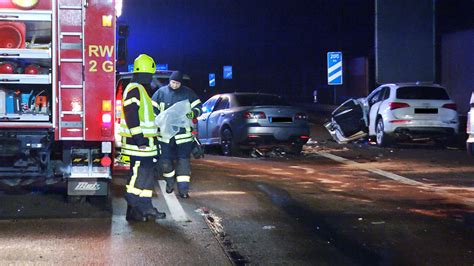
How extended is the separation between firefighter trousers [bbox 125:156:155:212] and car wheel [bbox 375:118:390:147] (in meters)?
9.71

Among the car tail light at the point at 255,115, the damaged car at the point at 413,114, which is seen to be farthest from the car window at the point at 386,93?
the car tail light at the point at 255,115

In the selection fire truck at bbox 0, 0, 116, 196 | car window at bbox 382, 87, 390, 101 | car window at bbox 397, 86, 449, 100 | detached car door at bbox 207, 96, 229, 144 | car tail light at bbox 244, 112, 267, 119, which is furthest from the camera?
car window at bbox 382, 87, 390, 101

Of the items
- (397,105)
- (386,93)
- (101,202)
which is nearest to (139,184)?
(101,202)

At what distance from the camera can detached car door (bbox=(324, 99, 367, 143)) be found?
1786cm

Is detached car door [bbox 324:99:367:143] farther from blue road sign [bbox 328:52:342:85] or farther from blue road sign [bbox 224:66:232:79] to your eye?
blue road sign [bbox 224:66:232:79]

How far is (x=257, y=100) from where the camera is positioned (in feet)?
50.9

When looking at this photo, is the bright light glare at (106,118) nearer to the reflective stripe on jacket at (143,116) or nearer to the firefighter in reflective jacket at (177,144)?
the reflective stripe on jacket at (143,116)

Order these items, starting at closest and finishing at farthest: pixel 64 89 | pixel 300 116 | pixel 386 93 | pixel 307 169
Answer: pixel 64 89 → pixel 307 169 → pixel 300 116 → pixel 386 93

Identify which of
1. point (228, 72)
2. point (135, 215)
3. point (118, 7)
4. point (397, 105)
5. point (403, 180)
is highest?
point (228, 72)

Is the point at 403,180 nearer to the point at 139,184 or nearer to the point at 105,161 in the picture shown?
the point at 139,184

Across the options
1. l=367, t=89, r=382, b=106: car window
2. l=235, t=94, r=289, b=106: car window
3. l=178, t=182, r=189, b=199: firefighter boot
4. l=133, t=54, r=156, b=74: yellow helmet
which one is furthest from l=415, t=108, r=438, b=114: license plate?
l=133, t=54, r=156, b=74: yellow helmet

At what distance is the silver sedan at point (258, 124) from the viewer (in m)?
14.7

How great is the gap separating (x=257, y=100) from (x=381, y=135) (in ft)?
10.6

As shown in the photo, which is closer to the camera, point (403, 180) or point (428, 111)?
point (403, 180)
